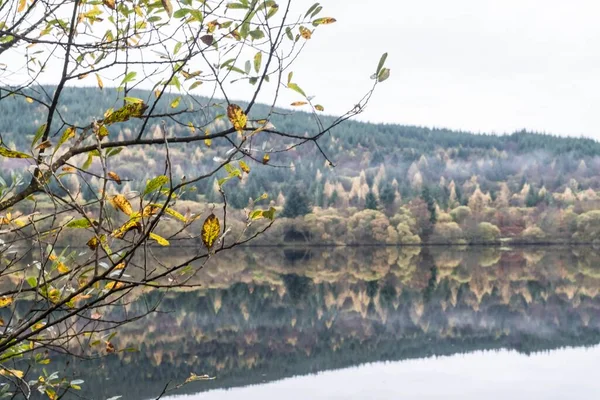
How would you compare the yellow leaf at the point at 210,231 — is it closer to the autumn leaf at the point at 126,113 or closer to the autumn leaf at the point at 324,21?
the autumn leaf at the point at 126,113

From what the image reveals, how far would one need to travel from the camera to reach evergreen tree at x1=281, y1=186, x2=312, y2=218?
62.1 metres

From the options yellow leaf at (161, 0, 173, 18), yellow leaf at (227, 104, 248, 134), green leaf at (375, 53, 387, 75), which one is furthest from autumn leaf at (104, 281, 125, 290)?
green leaf at (375, 53, 387, 75)

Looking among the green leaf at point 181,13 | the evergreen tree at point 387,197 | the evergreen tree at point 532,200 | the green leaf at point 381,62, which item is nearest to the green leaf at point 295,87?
the green leaf at point 381,62

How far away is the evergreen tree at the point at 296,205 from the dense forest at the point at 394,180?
89 mm

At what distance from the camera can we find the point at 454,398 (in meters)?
16.9

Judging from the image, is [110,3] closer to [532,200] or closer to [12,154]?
[12,154]

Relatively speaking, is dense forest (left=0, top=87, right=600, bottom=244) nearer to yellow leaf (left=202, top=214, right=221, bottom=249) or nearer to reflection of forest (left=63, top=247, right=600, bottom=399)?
yellow leaf (left=202, top=214, right=221, bottom=249)

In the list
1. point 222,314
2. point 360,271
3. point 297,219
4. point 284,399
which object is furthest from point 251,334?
point 297,219

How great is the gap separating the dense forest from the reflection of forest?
Result: 521cm

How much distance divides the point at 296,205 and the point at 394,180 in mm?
18185

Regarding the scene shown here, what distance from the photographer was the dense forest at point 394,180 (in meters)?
61.4

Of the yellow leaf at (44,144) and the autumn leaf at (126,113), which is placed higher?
the autumn leaf at (126,113)

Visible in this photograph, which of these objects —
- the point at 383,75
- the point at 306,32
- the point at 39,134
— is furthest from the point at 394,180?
the point at 39,134

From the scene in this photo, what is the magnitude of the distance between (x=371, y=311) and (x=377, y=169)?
298 ft
